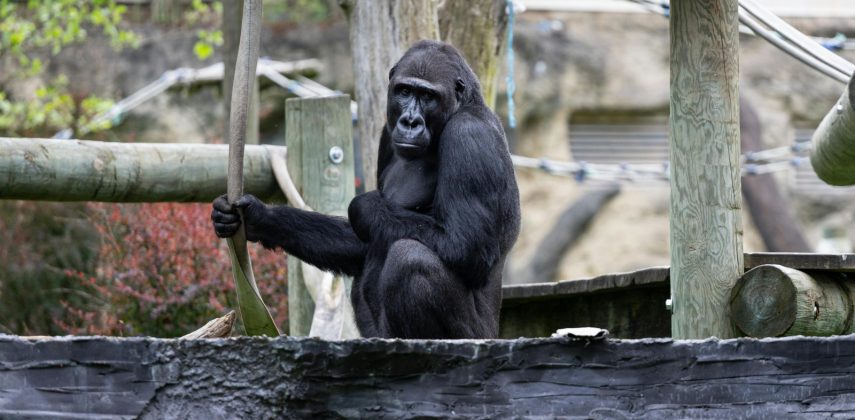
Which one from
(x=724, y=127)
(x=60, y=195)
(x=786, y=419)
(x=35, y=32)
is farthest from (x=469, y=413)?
(x=35, y=32)

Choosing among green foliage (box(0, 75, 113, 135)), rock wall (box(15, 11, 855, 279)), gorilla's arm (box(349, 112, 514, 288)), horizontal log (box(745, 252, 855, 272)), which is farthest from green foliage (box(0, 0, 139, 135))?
horizontal log (box(745, 252, 855, 272))

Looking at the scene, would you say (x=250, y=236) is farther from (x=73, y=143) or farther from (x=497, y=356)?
(x=497, y=356)

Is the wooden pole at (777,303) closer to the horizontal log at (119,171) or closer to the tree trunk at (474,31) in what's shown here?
the horizontal log at (119,171)

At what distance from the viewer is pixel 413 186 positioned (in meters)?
4.45

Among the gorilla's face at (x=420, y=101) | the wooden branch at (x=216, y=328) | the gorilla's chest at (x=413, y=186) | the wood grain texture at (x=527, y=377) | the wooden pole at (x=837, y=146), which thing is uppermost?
the gorilla's face at (x=420, y=101)

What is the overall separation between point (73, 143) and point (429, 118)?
5.11ft

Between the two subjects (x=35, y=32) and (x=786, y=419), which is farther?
(x=35, y=32)

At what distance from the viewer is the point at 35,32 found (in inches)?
392

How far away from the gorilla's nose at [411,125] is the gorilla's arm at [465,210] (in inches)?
4.1

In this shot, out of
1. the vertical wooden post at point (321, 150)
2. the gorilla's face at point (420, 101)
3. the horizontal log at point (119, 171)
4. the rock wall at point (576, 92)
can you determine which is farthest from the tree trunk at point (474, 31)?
the rock wall at point (576, 92)

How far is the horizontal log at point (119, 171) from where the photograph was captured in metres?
4.43

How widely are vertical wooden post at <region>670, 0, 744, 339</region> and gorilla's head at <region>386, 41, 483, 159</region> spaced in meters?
0.92

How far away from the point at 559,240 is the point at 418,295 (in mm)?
10586

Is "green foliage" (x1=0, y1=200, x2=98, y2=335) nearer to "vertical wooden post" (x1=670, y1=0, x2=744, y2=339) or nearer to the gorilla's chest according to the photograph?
the gorilla's chest
